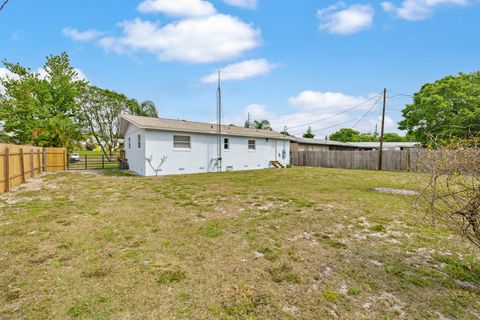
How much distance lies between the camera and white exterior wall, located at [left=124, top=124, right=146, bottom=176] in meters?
12.9

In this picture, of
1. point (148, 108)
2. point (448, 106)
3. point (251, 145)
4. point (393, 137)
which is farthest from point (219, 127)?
point (393, 137)

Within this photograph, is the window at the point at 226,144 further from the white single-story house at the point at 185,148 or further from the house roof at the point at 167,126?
the house roof at the point at 167,126

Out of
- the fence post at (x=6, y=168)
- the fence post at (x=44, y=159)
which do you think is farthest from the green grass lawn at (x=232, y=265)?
the fence post at (x=44, y=159)

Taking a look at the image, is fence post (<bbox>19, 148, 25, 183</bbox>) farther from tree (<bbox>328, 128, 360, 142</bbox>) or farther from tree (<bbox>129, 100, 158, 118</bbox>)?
tree (<bbox>328, 128, 360, 142</bbox>)

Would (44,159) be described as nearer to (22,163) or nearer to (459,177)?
(22,163)

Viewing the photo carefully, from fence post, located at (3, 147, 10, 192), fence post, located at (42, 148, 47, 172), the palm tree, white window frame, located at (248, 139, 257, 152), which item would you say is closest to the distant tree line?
fence post, located at (42, 148, 47, 172)

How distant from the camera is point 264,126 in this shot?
33.8m

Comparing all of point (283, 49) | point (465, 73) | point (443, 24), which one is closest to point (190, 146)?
point (283, 49)

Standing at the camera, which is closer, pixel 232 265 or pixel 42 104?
pixel 232 265

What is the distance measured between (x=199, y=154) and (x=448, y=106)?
22257 millimetres

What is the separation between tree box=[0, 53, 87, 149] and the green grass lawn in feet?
50.7

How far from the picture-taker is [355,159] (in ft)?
65.6

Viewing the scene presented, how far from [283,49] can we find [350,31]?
3862 mm

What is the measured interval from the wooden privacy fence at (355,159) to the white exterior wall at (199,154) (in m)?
5.43
